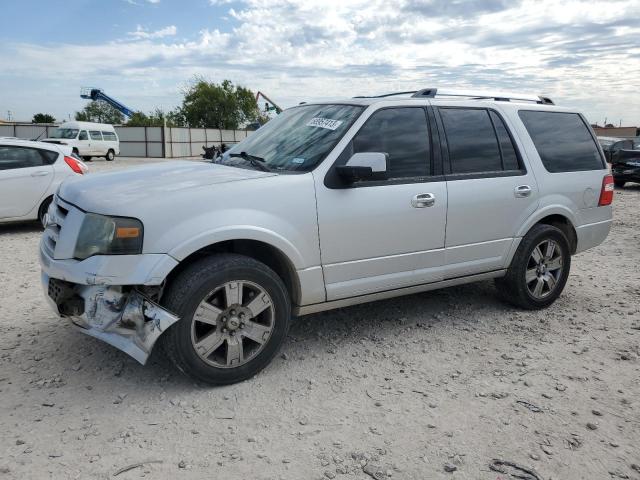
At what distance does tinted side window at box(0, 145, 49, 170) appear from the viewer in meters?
8.47

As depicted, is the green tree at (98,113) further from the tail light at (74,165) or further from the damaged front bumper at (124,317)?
the damaged front bumper at (124,317)

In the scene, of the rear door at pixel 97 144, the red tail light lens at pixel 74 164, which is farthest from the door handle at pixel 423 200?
the rear door at pixel 97 144

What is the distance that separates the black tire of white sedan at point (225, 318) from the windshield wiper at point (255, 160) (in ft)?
2.58

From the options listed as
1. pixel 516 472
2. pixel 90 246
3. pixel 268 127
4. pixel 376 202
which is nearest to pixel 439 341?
pixel 376 202

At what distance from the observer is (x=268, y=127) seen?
4680 millimetres

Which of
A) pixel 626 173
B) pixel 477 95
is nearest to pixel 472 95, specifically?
pixel 477 95

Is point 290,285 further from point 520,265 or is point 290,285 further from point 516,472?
point 520,265

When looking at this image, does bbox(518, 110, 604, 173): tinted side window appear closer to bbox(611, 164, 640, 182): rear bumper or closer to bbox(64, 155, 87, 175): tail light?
bbox(64, 155, 87, 175): tail light

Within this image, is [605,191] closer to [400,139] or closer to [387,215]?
[400,139]

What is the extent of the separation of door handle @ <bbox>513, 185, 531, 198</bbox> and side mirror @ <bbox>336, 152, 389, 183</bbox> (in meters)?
1.51

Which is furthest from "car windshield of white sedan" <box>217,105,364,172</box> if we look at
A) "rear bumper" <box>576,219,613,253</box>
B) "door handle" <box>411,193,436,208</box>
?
"rear bumper" <box>576,219,613,253</box>

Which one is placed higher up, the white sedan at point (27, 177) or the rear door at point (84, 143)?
the rear door at point (84, 143)

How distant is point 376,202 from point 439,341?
124 centimetres

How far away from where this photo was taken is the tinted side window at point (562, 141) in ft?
16.0
